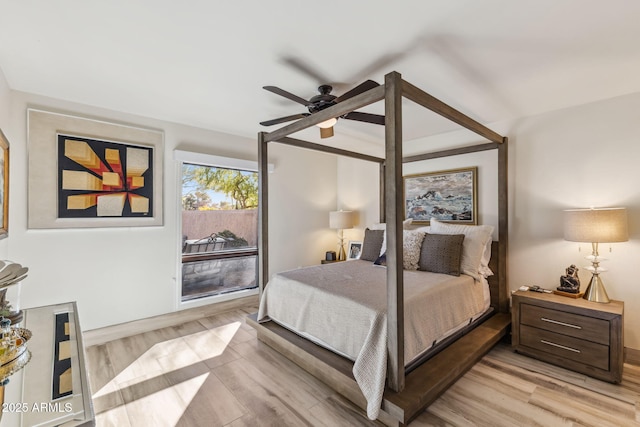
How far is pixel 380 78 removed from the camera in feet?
7.26

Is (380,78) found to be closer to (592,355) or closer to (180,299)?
(592,355)

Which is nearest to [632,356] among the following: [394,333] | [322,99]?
[394,333]

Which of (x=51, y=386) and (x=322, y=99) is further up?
(x=322, y=99)

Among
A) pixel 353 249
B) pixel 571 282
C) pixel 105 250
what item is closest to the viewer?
pixel 571 282

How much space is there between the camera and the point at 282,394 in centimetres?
202

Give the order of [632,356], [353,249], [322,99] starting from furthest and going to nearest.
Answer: [353,249] → [632,356] → [322,99]

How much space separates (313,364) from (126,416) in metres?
1.25

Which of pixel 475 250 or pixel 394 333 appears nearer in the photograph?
pixel 394 333

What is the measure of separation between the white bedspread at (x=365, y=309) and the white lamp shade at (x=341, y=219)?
1.57 metres

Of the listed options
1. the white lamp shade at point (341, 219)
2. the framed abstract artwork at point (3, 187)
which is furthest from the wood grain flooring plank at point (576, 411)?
the framed abstract artwork at point (3, 187)

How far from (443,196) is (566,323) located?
1803 mm

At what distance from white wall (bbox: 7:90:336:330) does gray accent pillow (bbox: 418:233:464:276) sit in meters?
2.20

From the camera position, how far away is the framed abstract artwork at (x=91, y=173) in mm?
2527

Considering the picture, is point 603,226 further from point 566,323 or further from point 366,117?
point 366,117
